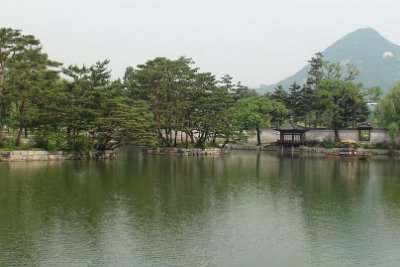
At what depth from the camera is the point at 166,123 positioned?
53.8 m

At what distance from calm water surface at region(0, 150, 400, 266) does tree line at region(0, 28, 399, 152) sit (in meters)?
10.3

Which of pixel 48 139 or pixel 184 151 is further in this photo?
pixel 184 151

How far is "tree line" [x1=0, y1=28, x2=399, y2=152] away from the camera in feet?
128

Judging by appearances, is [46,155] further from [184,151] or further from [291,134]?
[291,134]

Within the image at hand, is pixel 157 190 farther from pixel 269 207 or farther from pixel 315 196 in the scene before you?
pixel 315 196

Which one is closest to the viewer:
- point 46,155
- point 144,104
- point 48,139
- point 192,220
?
point 192,220

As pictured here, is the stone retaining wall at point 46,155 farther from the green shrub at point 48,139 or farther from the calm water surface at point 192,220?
the calm water surface at point 192,220

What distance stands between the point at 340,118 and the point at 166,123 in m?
28.0

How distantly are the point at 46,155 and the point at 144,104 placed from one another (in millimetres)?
14558

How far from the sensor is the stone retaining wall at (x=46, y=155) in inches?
1428

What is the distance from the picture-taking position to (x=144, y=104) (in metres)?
50.2

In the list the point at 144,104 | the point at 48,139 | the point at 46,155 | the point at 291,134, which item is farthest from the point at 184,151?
the point at 291,134

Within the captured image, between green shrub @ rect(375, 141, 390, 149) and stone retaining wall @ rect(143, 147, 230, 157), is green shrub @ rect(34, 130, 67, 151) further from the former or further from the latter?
green shrub @ rect(375, 141, 390, 149)

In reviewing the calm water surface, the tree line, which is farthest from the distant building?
the calm water surface
